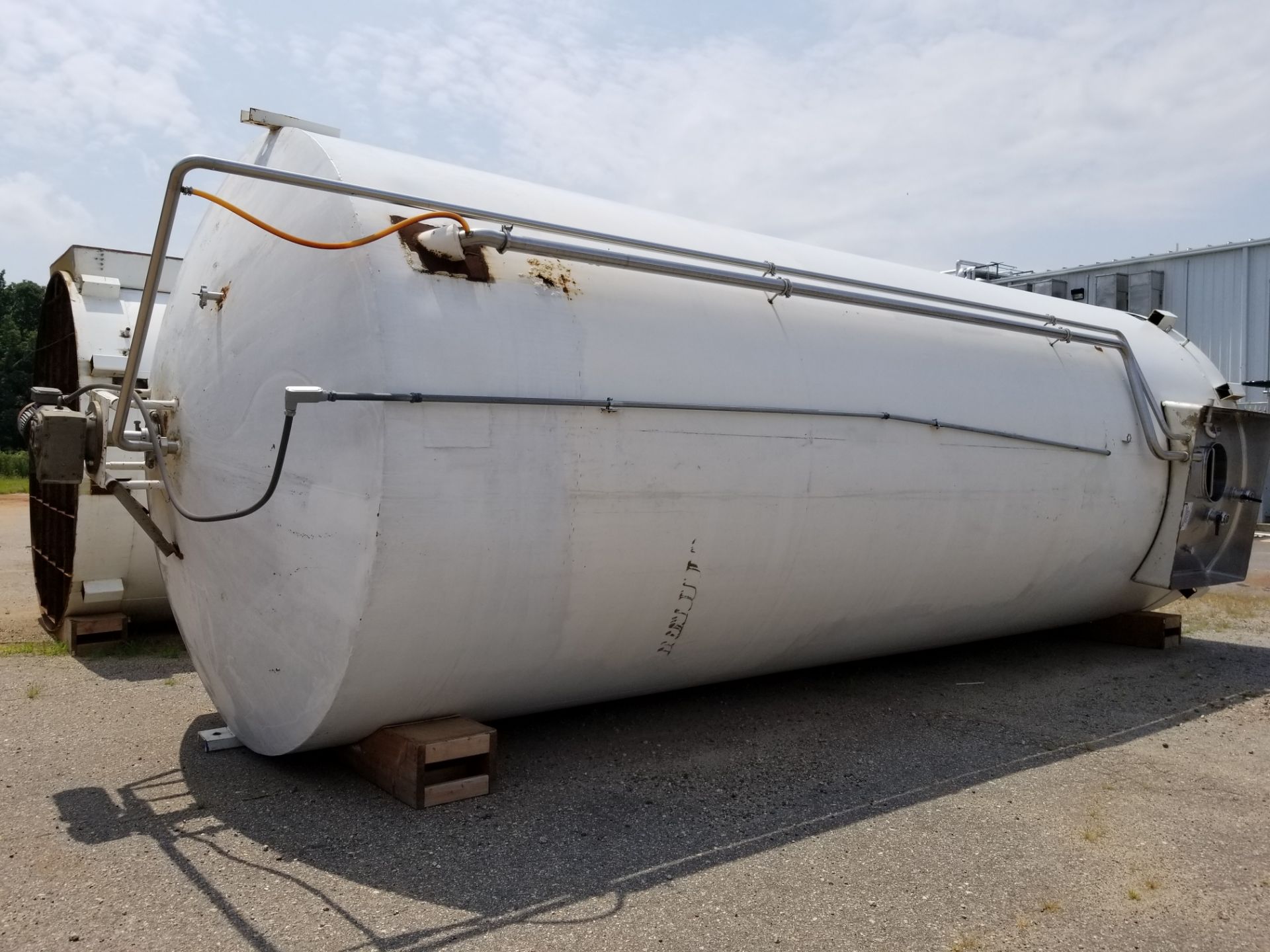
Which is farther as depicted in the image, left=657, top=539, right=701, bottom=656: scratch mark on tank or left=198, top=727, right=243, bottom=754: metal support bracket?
left=198, top=727, right=243, bottom=754: metal support bracket

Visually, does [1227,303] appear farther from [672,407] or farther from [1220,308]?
[672,407]

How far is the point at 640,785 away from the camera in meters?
4.34

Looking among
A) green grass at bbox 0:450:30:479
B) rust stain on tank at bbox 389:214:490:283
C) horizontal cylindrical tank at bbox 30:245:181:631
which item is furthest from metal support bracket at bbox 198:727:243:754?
green grass at bbox 0:450:30:479

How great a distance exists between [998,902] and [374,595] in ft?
7.46

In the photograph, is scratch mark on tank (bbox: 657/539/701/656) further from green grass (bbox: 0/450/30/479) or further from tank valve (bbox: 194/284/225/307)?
green grass (bbox: 0/450/30/479)

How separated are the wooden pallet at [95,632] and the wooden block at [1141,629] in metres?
6.72

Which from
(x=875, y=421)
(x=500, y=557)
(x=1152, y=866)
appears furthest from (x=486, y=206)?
(x=1152, y=866)

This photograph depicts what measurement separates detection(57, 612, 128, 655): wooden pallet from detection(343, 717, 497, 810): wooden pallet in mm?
3454

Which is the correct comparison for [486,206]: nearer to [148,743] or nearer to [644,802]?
[644,802]

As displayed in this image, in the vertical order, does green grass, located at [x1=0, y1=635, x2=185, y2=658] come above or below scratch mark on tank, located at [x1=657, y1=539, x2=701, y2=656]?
below

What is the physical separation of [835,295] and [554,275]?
1547mm

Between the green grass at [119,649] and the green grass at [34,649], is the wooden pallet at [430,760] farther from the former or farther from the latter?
the green grass at [34,649]

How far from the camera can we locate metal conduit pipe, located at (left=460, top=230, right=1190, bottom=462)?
12.9 feet

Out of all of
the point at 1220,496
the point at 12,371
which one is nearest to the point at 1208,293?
the point at 1220,496
